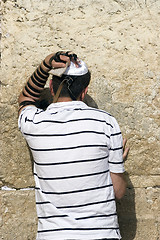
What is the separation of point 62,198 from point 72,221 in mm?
122

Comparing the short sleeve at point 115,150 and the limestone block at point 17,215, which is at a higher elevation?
the short sleeve at point 115,150

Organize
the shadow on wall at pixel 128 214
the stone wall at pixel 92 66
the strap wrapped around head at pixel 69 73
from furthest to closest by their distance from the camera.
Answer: the shadow on wall at pixel 128 214 < the stone wall at pixel 92 66 < the strap wrapped around head at pixel 69 73

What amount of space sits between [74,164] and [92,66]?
32.8 inches

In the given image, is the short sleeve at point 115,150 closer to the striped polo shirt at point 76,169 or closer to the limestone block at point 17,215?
the striped polo shirt at point 76,169

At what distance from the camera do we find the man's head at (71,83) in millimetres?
1993

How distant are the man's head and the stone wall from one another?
18.2 inches

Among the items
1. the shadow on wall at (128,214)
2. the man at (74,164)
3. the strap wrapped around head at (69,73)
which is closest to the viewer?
the man at (74,164)

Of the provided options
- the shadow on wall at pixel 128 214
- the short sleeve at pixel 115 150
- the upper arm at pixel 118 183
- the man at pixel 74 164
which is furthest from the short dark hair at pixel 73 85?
the shadow on wall at pixel 128 214

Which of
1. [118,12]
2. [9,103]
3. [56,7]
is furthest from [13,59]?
[118,12]

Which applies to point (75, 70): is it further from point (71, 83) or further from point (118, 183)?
point (118, 183)

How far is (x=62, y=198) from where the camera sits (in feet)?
6.31

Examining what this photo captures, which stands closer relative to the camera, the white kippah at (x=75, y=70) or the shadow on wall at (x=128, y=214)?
the white kippah at (x=75, y=70)

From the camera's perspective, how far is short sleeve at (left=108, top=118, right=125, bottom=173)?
1.95m

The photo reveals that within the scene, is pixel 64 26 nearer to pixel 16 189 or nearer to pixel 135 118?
pixel 135 118
